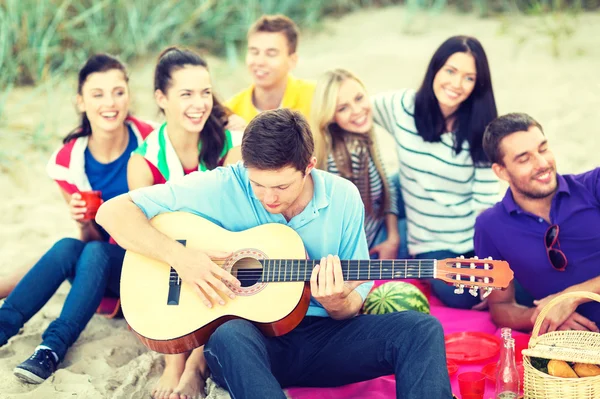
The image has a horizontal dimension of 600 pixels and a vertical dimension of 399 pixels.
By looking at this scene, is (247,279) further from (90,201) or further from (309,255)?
(90,201)

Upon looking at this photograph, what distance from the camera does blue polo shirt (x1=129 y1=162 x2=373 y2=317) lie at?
359 centimetres

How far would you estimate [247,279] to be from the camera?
353cm

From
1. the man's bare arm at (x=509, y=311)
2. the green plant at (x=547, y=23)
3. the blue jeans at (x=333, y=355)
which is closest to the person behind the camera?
the blue jeans at (x=333, y=355)

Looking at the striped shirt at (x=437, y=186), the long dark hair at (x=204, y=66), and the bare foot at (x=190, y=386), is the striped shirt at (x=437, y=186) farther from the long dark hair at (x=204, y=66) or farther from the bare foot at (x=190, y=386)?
the bare foot at (x=190, y=386)

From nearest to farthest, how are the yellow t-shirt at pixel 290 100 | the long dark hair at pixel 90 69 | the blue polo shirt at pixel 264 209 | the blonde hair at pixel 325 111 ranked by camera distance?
1. the blue polo shirt at pixel 264 209
2. the long dark hair at pixel 90 69
3. the blonde hair at pixel 325 111
4. the yellow t-shirt at pixel 290 100

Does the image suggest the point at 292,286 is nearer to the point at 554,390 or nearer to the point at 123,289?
the point at 123,289

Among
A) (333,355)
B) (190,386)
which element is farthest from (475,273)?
(190,386)

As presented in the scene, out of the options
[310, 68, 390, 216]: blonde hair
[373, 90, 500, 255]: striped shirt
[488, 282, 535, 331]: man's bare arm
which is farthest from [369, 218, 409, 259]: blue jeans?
[488, 282, 535, 331]: man's bare arm

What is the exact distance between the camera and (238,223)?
370cm

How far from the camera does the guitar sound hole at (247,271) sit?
3.51m

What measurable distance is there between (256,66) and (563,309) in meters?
2.67

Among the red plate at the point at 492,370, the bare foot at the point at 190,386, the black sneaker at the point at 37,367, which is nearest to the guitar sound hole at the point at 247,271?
the bare foot at the point at 190,386

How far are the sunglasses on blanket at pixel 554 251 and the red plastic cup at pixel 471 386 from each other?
79 cm

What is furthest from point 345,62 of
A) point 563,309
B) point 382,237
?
point 563,309
